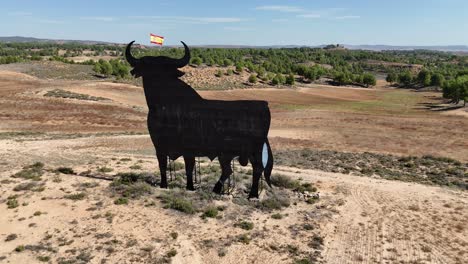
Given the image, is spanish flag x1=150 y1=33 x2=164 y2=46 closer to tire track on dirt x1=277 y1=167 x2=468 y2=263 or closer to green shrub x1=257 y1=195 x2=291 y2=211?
green shrub x1=257 y1=195 x2=291 y2=211

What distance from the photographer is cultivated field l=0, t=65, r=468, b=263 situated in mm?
14992

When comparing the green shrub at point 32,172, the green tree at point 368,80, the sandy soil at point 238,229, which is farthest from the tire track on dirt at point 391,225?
the green tree at point 368,80

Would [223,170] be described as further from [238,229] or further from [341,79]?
[341,79]

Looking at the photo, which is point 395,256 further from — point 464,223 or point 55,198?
point 55,198

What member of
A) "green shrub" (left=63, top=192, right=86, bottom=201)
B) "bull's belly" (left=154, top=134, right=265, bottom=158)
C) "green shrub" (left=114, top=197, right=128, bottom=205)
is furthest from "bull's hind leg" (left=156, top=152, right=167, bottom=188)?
"green shrub" (left=63, top=192, right=86, bottom=201)

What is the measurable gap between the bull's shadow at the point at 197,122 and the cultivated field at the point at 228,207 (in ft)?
7.77

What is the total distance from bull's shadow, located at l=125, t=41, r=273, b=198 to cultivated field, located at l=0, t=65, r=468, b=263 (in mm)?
2370

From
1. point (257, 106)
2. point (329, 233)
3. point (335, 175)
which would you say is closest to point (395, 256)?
point (329, 233)

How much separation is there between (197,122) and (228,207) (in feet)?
14.2

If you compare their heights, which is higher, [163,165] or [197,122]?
[197,122]

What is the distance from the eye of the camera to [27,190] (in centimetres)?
1886

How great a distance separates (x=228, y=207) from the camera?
61.6 ft

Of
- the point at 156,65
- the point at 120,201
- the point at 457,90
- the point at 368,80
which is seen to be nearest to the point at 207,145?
the point at 156,65

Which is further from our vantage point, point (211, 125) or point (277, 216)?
point (211, 125)
